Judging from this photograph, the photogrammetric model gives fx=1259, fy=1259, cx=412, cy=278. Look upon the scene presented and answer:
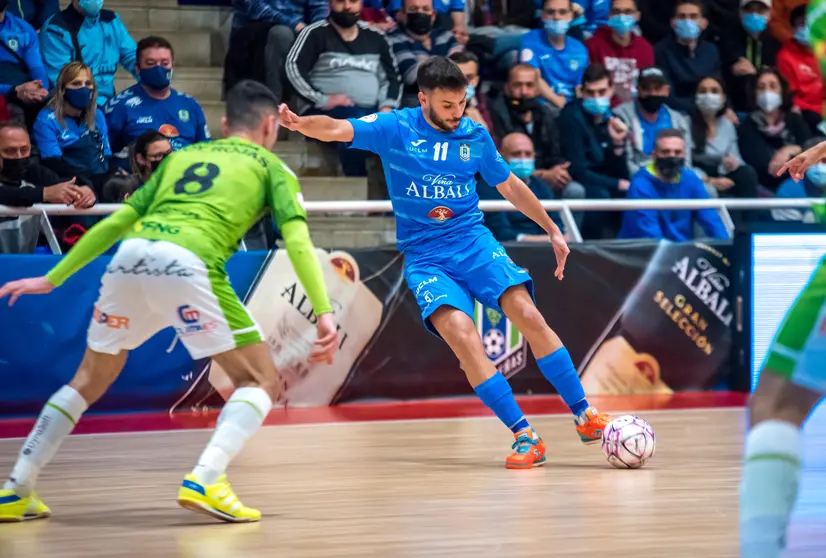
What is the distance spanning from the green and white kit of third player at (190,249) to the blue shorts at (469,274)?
175 centimetres

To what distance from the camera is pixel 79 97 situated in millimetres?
8844

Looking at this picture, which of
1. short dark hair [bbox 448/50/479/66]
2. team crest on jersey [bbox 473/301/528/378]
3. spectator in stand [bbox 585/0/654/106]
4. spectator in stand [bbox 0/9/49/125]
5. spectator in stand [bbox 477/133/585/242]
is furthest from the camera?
spectator in stand [bbox 585/0/654/106]

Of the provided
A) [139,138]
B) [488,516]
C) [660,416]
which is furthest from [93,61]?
[488,516]

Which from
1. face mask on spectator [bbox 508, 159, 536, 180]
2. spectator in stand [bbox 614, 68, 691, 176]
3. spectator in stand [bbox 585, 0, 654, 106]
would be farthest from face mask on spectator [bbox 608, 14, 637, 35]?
face mask on spectator [bbox 508, 159, 536, 180]

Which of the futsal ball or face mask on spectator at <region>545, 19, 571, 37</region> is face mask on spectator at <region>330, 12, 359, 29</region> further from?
the futsal ball

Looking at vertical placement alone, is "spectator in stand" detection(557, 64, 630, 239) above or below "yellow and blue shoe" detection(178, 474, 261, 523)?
below

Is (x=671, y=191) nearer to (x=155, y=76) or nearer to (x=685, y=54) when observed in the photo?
(x=685, y=54)

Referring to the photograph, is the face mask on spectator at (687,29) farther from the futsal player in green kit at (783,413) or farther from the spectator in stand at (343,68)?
the futsal player in green kit at (783,413)

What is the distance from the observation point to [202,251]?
471 centimetres

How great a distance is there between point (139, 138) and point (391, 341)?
2.25m

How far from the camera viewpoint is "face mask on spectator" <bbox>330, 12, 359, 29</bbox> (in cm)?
1021

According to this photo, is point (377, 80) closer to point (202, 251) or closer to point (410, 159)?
point (410, 159)

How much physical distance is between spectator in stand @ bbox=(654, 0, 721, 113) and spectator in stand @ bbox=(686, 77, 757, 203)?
0.43 m

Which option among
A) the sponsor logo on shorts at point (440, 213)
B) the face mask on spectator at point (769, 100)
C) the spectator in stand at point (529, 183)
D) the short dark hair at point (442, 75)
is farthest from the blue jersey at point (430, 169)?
the face mask on spectator at point (769, 100)
